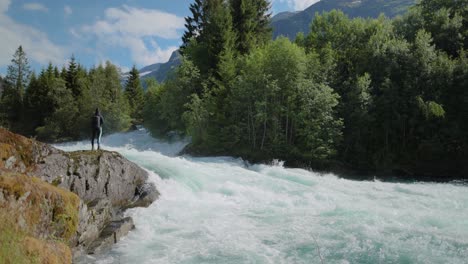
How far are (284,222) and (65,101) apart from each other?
44810 millimetres

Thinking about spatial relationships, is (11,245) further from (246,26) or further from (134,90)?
(134,90)

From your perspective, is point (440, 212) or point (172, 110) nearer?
point (440, 212)

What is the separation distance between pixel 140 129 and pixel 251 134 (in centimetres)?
2613

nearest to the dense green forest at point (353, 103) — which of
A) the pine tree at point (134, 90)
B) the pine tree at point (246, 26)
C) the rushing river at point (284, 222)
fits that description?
the pine tree at point (246, 26)

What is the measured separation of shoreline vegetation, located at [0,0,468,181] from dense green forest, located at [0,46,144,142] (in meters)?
16.1

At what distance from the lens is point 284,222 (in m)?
11.0

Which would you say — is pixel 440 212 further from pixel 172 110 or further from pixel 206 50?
pixel 206 50

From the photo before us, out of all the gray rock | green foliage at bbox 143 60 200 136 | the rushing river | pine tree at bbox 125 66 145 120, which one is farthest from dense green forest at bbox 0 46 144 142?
the gray rock

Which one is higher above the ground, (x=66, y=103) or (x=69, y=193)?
(x=66, y=103)

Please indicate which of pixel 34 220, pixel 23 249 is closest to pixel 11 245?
pixel 23 249

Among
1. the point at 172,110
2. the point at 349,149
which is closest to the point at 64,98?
the point at 172,110

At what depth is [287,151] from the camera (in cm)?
2516

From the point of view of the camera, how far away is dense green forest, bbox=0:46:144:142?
1790 inches

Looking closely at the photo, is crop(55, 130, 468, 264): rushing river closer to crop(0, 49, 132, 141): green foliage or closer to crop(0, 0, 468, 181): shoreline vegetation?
crop(0, 0, 468, 181): shoreline vegetation
